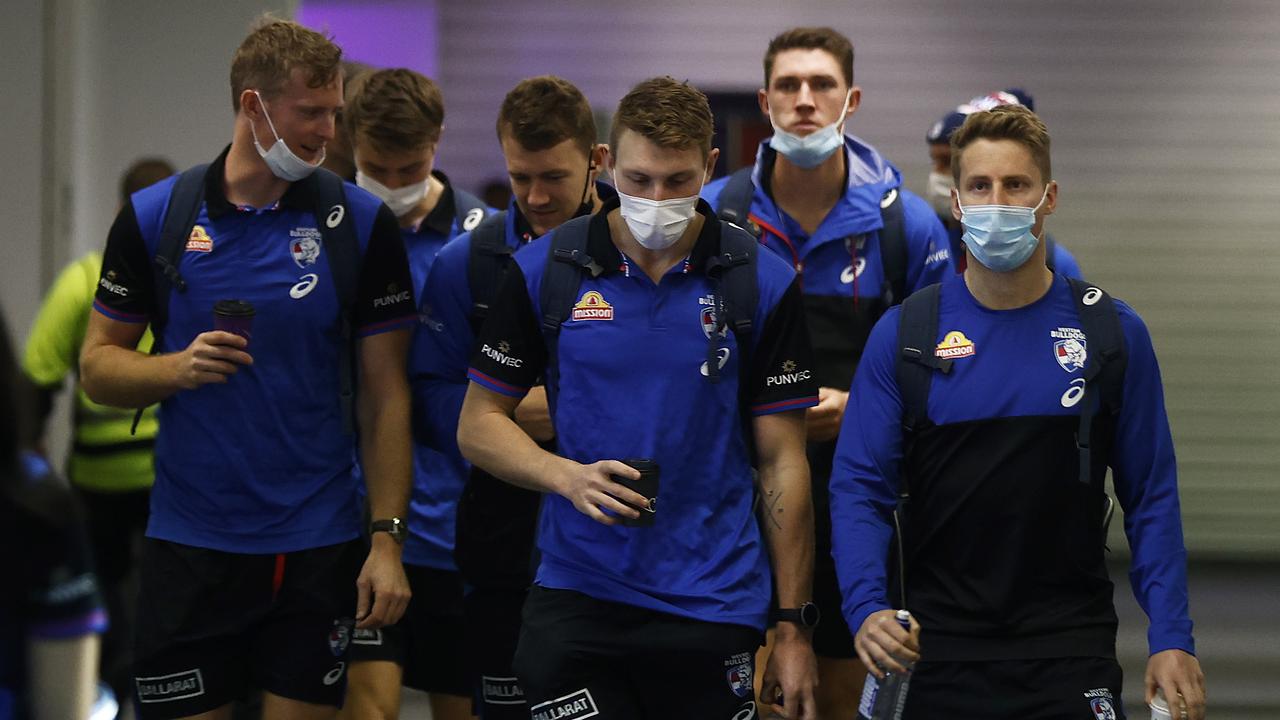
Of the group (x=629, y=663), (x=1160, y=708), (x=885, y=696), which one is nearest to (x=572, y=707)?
(x=629, y=663)

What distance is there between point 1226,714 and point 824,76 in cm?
448

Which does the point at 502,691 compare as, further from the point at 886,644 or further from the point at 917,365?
the point at 917,365

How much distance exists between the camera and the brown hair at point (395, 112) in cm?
533

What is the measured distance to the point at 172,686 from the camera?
4512mm

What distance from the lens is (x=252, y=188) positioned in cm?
458

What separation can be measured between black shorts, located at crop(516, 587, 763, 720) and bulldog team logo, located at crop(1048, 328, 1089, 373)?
1.00 m

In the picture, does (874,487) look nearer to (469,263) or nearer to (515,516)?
(515,516)

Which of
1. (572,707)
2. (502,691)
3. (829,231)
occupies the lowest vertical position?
(502,691)

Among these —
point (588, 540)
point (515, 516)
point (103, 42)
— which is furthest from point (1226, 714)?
point (103, 42)

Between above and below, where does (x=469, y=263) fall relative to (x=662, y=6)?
below

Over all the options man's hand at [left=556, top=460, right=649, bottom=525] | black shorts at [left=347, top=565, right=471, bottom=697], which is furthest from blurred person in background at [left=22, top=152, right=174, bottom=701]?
man's hand at [left=556, top=460, right=649, bottom=525]

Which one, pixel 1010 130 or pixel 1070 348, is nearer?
pixel 1070 348

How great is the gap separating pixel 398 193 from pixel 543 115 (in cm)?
74

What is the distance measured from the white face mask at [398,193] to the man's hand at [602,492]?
5.92ft
